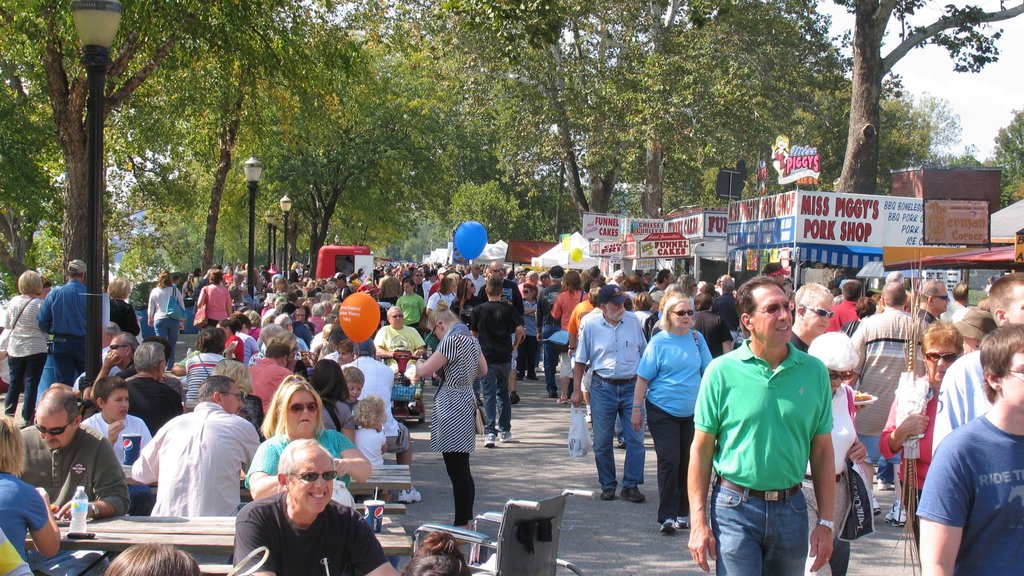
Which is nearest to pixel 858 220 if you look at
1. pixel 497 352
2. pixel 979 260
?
pixel 979 260

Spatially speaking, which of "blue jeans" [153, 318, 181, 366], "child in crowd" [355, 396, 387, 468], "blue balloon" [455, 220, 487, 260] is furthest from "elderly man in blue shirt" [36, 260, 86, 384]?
"blue balloon" [455, 220, 487, 260]

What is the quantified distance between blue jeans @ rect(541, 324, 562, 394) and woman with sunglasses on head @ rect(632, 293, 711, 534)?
7668mm

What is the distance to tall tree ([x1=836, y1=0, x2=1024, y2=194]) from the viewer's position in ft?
70.7

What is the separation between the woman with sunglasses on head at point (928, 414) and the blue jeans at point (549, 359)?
32.4 ft

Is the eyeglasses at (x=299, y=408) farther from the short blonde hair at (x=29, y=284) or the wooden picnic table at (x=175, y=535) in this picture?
the short blonde hair at (x=29, y=284)

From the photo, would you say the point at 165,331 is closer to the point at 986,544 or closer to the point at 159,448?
the point at 159,448

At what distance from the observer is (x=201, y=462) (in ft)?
19.5

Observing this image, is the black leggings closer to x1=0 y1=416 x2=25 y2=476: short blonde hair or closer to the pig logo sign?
x1=0 y1=416 x2=25 y2=476: short blonde hair

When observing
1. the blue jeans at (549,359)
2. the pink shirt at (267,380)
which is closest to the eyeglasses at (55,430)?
the pink shirt at (267,380)

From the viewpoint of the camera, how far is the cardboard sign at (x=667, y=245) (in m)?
22.7

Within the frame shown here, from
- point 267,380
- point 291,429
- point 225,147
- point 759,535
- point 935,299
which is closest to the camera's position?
point 759,535

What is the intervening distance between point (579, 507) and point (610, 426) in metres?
0.72

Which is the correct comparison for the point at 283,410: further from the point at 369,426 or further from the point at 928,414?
the point at 928,414

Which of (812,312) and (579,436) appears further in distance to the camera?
(579,436)
